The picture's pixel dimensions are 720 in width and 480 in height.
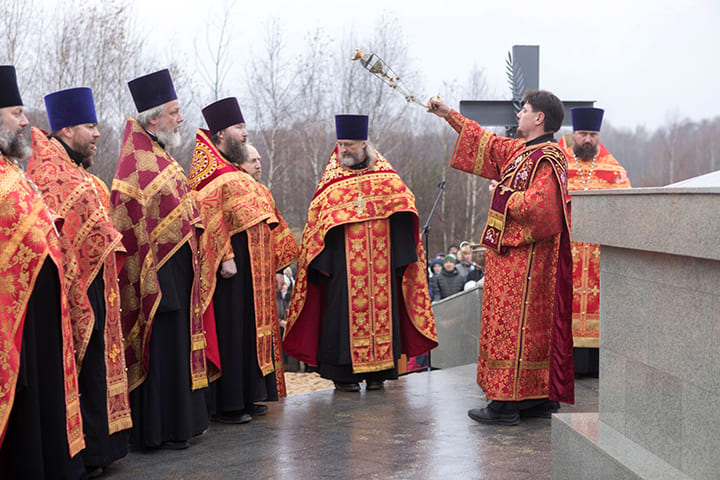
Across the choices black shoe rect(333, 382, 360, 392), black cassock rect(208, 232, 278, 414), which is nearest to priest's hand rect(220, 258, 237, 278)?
black cassock rect(208, 232, 278, 414)

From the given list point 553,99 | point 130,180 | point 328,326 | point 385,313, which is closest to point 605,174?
point 553,99

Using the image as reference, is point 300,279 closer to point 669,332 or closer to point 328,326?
point 328,326

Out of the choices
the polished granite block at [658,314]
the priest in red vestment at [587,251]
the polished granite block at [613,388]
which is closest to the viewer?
the polished granite block at [658,314]

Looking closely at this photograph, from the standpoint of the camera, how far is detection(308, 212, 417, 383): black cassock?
20.2 ft

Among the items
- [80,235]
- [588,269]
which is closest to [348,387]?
[588,269]

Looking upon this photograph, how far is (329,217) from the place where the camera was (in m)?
6.18

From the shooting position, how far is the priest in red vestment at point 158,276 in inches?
179

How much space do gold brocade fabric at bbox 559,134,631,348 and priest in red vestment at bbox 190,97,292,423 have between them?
270cm

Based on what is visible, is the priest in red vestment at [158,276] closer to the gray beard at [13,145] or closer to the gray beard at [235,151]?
the gray beard at [235,151]

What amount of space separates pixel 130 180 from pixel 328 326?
2.26m

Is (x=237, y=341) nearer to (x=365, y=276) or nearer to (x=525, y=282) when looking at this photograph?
(x=365, y=276)

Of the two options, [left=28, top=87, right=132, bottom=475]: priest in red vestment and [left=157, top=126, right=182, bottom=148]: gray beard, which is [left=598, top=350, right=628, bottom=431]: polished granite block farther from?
[left=157, top=126, right=182, bottom=148]: gray beard

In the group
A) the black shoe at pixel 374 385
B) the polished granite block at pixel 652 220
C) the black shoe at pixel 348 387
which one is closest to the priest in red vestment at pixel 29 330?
the polished granite block at pixel 652 220

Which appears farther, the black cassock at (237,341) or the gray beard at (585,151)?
the gray beard at (585,151)
